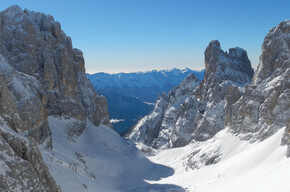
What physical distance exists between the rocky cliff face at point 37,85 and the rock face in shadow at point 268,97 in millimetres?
44747

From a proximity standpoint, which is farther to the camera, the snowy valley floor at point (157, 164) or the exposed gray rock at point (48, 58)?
the exposed gray rock at point (48, 58)

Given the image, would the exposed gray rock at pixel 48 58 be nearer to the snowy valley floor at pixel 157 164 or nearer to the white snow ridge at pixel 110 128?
the white snow ridge at pixel 110 128

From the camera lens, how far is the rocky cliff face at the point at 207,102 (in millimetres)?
104463

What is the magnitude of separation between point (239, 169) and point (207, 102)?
218 feet

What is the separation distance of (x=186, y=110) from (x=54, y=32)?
61.1 metres

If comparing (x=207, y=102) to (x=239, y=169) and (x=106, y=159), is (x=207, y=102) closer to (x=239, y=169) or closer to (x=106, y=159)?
(x=106, y=159)

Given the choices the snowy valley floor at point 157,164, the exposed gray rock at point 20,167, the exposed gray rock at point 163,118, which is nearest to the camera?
the exposed gray rock at point 20,167

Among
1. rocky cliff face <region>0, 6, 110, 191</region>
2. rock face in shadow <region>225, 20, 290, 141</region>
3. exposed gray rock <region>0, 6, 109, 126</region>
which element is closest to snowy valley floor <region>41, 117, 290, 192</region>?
rock face in shadow <region>225, 20, 290, 141</region>

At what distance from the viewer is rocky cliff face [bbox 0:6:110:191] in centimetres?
2871

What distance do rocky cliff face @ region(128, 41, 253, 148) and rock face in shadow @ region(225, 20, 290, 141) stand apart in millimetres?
17581

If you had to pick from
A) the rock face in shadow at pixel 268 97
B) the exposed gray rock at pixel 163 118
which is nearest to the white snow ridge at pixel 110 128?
the rock face in shadow at pixel 268 97

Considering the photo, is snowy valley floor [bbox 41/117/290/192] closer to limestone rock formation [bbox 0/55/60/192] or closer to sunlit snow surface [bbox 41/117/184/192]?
sunlit snow surface [bbox 41/117/184/192]

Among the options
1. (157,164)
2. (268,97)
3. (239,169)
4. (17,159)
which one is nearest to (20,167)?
(17,159)

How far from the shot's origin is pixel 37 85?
69000 millimetres
